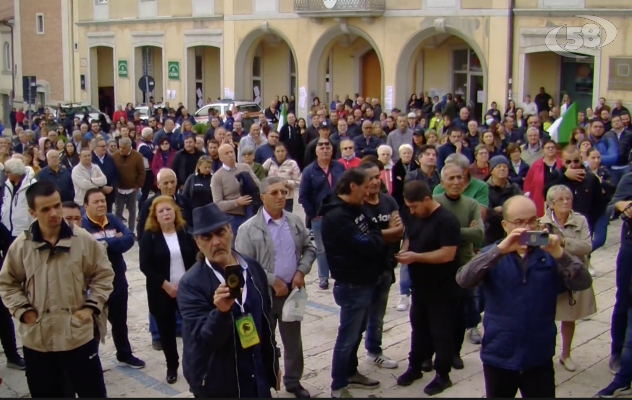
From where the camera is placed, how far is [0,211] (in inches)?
337

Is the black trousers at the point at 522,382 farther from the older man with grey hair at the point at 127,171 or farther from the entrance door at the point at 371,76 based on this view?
the entrance door at the point at 371,76

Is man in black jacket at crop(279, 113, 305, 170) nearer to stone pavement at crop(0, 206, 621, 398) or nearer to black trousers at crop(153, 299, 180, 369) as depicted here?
stone pavement at crop(0, 206, 621, 398)

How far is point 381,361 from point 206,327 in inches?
132

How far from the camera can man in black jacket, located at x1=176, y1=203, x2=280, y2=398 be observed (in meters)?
4.29

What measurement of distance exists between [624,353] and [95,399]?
13.4ft

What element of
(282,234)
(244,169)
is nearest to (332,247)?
(282,234)

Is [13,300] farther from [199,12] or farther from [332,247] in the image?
[199,12]

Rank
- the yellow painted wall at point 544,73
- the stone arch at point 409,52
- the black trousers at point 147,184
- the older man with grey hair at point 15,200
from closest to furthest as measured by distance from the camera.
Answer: the older man with grey hair at point 15,200 → the black trousers at point 147,184 → the yellow painted wall at point 544,73 → the stone arch at point 409,52

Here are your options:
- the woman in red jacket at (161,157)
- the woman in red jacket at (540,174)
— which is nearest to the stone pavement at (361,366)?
the woman in red jacket at (540,174)

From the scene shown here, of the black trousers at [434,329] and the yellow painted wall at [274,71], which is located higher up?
the yellow painted wall at [274,71]

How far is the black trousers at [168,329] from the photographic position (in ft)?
22.7

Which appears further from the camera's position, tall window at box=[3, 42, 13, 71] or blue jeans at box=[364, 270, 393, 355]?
tall window at box=[3, 42, 13, 71]

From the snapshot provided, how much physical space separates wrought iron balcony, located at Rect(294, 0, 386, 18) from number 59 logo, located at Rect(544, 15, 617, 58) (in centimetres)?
652

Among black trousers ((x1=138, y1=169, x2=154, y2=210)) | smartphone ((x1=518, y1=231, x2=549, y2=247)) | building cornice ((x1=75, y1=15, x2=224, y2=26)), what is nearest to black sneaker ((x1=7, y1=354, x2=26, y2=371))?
smartphone ((x1=518, y1=231, x2=549, y2=247))
